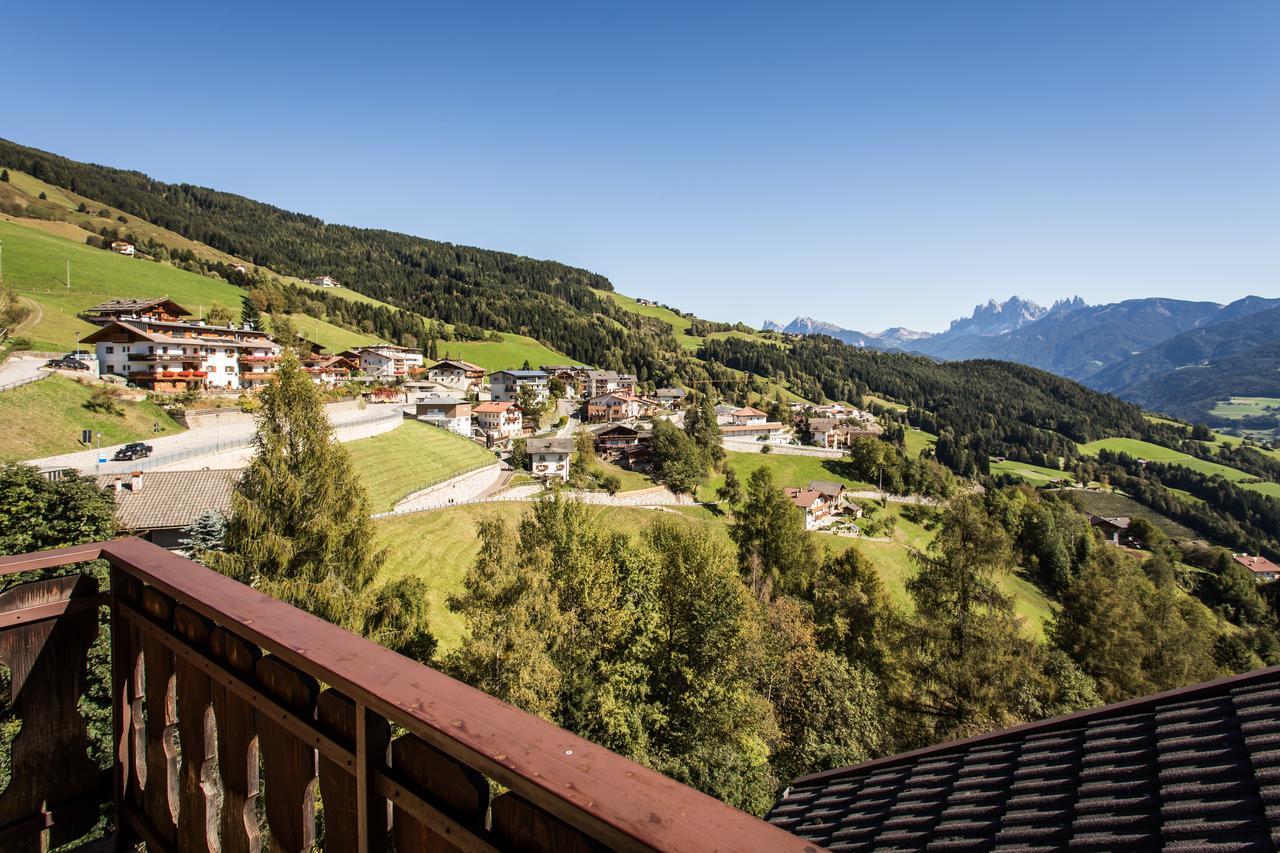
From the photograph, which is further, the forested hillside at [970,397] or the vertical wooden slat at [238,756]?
the forested hillside at [970,397]

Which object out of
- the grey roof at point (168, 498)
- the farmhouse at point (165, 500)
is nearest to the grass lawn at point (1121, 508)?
the grey roof at point (168, 498)

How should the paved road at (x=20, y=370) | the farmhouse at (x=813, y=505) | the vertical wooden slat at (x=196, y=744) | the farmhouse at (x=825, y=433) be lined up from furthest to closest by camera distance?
the farmhouse at (x=825, y=433), the farmhouse at (x=813, y=505), the paved road at (x=20, y=370), the vertical wooden slat at (x=196, y=744)

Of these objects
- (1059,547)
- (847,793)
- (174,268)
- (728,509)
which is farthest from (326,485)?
(174,268)

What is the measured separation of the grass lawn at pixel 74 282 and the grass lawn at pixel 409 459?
2783 centimetres

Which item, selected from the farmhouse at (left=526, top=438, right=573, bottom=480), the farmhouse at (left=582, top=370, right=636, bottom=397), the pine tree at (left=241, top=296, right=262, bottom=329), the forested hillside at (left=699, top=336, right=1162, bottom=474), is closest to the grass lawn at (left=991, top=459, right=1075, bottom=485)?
the forested hillside at (left=699, top=336, right=1162, bottom=474)

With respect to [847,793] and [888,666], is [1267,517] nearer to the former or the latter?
[888,666]

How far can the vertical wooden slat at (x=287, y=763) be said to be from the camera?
1.81 metres

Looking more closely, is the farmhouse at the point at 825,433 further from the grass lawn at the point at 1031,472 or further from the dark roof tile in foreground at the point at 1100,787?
the dark roof tile in foreground at the point at 1100,787

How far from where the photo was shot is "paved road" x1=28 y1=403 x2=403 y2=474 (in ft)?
89.4

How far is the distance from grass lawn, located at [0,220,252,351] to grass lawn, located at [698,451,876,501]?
219 feet

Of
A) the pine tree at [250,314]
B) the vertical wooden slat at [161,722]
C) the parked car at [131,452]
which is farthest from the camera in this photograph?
the pine tree at [250,314]

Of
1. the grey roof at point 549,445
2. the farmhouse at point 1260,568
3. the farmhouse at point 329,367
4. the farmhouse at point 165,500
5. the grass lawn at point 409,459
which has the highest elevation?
the farmhouse at point 165,500

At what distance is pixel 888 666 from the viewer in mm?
26953

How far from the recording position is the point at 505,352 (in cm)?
12694
